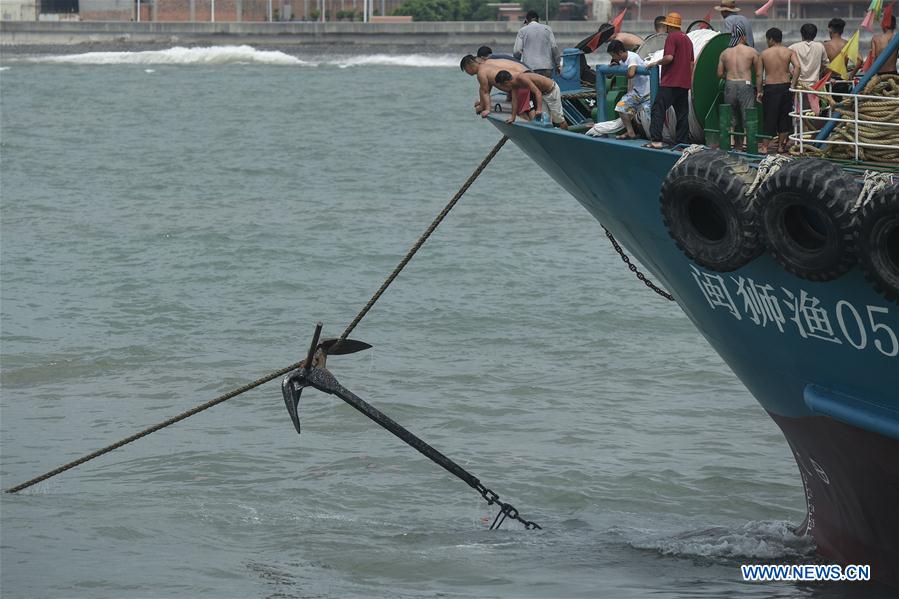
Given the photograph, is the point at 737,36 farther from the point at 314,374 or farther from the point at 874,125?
the point at 314,374

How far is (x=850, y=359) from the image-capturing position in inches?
312

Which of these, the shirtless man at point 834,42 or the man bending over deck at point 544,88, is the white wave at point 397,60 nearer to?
the man bending over deck at point 544,88

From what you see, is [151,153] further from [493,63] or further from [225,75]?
[225,75]

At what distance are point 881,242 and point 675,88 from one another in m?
2.39

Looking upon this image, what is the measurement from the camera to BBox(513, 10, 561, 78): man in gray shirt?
11.7 meters

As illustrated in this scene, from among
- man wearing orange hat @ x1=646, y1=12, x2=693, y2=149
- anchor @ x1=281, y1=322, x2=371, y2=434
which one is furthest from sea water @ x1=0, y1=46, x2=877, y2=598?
man wearing orange hat @ x1=646, y1=12, x2=693, y2=149

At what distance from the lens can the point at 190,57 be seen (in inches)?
3511

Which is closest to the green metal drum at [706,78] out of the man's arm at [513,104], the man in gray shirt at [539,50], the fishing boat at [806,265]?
the fishing boat at [806,265]

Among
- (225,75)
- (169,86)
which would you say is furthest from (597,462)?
(225,75)

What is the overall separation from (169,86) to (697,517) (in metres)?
58.1

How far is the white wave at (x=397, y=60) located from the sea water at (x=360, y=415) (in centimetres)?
5717

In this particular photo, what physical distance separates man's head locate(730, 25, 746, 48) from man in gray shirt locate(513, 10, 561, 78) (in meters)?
2.36

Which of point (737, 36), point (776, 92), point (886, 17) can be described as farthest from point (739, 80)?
point (886, 17)

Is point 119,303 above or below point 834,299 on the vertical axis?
below
